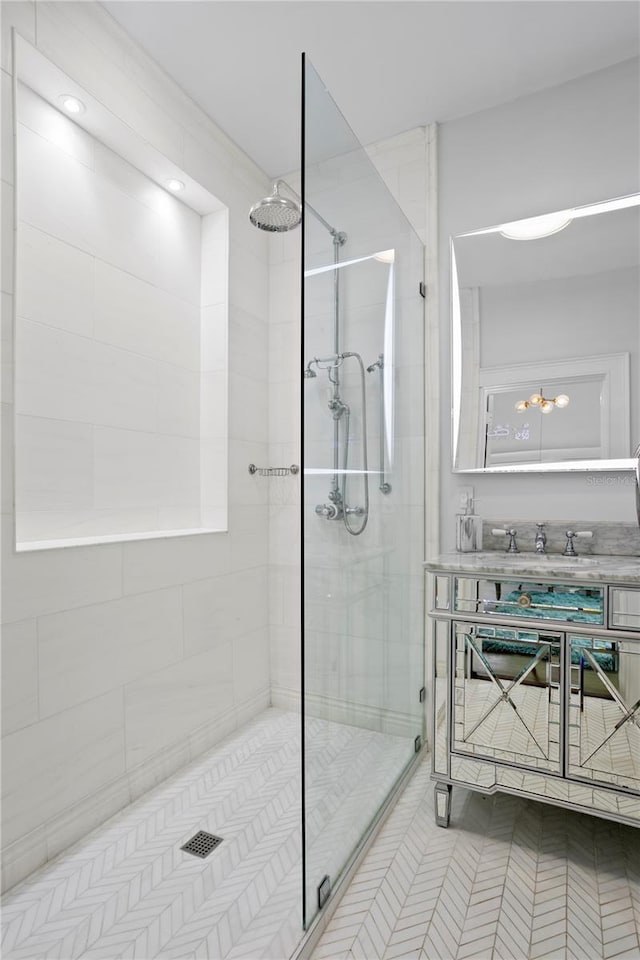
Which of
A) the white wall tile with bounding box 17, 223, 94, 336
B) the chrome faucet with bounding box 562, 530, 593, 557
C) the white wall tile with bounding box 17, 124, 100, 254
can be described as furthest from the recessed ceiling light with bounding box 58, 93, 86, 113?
the chrome faucet with bounding box 562, 530, 593, 557

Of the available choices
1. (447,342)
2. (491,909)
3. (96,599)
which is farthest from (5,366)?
(491,909)

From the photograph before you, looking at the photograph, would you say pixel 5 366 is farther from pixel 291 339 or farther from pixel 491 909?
pixel 491 909

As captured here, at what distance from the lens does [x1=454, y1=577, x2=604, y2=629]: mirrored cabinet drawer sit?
158 centimetres

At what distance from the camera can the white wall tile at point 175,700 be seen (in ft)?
6.37

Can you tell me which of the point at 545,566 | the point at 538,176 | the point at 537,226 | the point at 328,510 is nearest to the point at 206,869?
the point at 328,510

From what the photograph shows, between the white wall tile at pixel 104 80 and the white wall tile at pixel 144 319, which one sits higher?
the white wall tile at pixel 104 80

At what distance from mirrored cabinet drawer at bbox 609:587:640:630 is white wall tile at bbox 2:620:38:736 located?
5.62 ft

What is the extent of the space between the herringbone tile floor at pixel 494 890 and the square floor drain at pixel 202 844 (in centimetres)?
46

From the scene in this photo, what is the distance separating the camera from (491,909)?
1411 millimetres

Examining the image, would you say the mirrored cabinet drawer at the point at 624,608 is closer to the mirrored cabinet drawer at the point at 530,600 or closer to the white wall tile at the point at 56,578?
the mirrored cabinet drawer at the point at 530,600

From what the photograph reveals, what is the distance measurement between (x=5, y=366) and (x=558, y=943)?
2.11 m

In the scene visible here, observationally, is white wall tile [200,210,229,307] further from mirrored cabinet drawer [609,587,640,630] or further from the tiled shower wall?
mirrored cabinet drawer [609,587,640,630]

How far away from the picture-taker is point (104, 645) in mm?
1820

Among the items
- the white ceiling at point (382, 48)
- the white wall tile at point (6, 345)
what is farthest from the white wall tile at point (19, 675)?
the white ceiling at point (382, 48)
